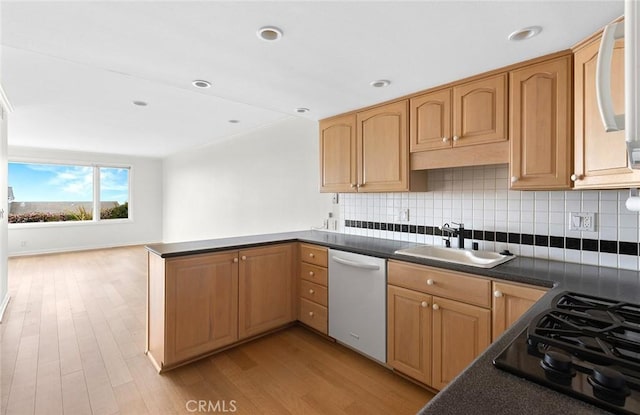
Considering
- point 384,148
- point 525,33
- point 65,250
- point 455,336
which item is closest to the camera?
point 525,33

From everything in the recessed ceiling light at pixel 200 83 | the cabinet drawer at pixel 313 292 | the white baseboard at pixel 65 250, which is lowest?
the white baseboard at pixel 65 250

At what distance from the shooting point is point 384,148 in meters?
2.66

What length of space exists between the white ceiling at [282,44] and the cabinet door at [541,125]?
0.13 meters

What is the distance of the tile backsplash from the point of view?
1.84 m

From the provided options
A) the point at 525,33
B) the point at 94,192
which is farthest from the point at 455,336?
the point at 94,192

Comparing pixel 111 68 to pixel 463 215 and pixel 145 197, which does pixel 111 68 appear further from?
pixel 145 197

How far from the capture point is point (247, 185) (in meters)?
4.93

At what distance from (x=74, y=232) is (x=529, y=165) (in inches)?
336

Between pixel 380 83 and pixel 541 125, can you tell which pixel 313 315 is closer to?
pixel 380 83

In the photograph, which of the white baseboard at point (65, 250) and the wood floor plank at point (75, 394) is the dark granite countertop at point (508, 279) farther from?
the white baseboard at point (65, 250)

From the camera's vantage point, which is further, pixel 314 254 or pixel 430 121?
pixel 314 254

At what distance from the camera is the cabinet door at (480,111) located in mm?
1981

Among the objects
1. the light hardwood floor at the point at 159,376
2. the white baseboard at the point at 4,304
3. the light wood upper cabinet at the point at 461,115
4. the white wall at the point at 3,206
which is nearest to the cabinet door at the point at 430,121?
the light wood upper cabinet at the point at 461,115

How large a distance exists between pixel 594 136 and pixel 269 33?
5.81ft
